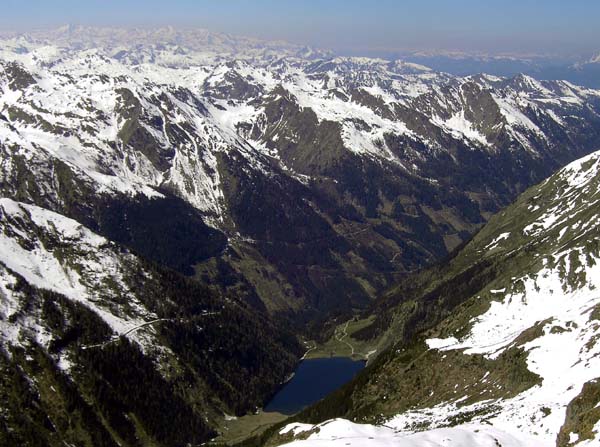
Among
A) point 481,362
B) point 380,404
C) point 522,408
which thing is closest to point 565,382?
point 522,408

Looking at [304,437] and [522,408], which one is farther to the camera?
[304,437]

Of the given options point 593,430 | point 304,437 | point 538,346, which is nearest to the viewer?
point 593,430

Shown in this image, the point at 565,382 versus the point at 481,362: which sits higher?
the point at 565,382

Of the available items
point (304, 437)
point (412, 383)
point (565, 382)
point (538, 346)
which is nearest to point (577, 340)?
point (538, 346)

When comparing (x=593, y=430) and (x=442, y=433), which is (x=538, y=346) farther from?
(x=593, y=430)

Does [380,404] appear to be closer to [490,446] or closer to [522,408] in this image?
[522,408]

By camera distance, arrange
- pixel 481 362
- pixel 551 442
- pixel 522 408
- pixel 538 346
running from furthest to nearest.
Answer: pixel 481 362 < pixel 538 346 < pixel 522 408 < pixel 551 442

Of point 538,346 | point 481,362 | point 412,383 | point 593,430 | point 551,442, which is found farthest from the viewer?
point 412,383

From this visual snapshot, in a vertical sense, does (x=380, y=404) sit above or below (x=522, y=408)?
below

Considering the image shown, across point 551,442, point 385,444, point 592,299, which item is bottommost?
point 592,299
